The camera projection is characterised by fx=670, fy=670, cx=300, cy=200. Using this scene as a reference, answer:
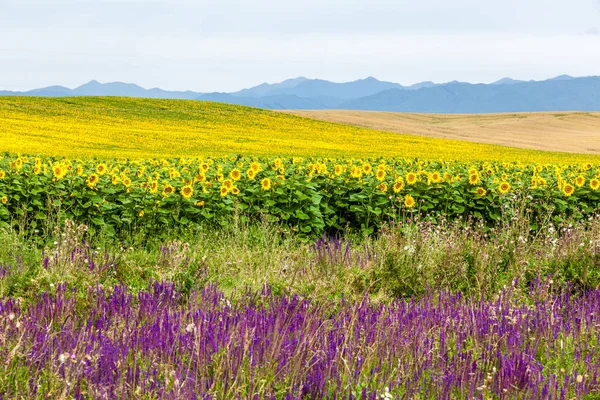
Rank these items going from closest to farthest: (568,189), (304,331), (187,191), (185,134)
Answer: (304,331) < (187,191) < (568,189) < (185,134)

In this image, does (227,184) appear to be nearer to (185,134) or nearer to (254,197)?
(254,197)

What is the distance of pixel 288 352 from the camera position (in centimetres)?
290

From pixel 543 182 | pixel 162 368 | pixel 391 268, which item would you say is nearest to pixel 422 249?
pixel 391 268

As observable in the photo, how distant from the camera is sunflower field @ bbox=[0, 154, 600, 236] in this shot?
7.63 m

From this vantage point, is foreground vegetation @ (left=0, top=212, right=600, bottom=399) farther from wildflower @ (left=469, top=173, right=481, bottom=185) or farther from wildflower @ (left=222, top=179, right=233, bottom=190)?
wildflower @ (left=469, top=173, right=481, bottom=185)

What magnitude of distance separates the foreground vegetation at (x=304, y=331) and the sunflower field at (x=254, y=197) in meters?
1.65

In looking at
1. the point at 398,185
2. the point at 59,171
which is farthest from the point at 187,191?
the point at 398,185

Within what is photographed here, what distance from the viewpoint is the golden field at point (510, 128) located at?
4216 cm

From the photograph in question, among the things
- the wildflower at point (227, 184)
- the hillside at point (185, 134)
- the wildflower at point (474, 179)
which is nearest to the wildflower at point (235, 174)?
the wildflower at point (227, 184)

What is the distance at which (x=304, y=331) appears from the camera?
3.27 meters

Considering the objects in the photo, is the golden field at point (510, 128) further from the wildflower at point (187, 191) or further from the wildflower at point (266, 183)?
the wildflower at point (187, 191)

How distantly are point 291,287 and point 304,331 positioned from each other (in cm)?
128

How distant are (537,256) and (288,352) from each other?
3.82 metres

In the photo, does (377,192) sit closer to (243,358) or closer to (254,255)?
(254,255)
